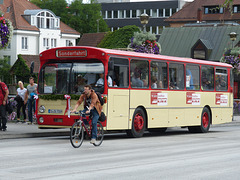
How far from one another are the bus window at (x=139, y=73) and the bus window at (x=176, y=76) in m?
1.76

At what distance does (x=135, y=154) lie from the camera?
15.2 metres

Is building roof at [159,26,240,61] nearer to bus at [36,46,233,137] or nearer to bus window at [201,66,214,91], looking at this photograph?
bus window at [201,66,214,91]

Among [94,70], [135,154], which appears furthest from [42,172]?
[94,70]

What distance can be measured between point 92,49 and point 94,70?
2.07ft

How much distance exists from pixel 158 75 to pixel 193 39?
56.2m

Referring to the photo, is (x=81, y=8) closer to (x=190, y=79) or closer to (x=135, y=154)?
(x=190, y=79)

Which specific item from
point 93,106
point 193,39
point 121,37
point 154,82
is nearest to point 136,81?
point 154,82

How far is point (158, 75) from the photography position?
2209 centimetres

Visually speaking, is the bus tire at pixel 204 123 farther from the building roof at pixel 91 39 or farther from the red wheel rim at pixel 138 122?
the building roof at pixel 91 39

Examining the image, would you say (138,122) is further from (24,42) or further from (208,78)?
(24,42)

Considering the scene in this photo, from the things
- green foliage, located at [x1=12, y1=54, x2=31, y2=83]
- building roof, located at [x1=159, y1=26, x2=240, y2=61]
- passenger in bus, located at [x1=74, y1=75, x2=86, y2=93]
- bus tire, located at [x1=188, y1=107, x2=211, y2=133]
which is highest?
building roof, located at [x1=159, y1=26, x2=240, y2=61]

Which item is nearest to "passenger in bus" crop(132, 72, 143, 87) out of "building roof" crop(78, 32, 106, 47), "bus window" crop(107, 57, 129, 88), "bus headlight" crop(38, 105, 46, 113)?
"bus window" crop(107, 57, 129, 88)

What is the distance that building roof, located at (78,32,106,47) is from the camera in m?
104

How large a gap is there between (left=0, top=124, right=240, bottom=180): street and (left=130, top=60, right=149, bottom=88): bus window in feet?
7.84
